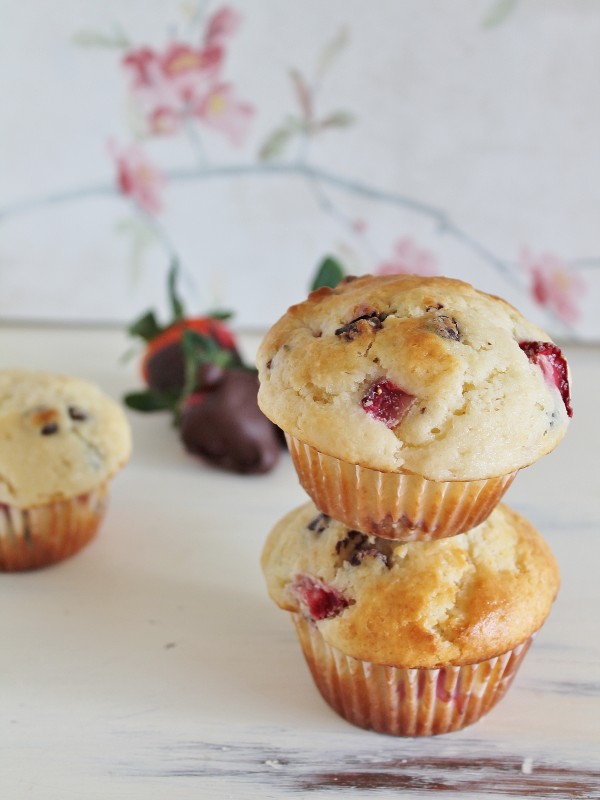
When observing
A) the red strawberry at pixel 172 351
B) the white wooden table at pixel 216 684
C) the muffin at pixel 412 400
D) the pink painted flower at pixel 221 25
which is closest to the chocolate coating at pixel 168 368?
the red strawberry at pixel 172 351

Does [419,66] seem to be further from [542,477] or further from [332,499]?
[332,499]

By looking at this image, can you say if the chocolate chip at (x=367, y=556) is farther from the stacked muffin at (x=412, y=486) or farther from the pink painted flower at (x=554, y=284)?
the pink painted flower at (x=554, y=284)

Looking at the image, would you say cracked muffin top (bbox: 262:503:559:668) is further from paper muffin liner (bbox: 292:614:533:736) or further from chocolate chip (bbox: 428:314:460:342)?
Answer: chocolate chip (bbox: 428:314:460:342)

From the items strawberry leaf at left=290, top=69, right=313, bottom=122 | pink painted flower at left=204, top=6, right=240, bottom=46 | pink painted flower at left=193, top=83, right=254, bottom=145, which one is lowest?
pink painted flower at left=193, top=83, right=254, bottom=145

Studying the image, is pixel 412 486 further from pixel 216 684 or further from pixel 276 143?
pixel 276 143

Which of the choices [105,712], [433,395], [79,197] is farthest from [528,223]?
[105,712]

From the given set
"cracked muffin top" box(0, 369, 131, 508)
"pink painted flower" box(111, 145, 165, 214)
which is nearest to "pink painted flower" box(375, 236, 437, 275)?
"pink painted flower" box(111, 145, 165, 214)
